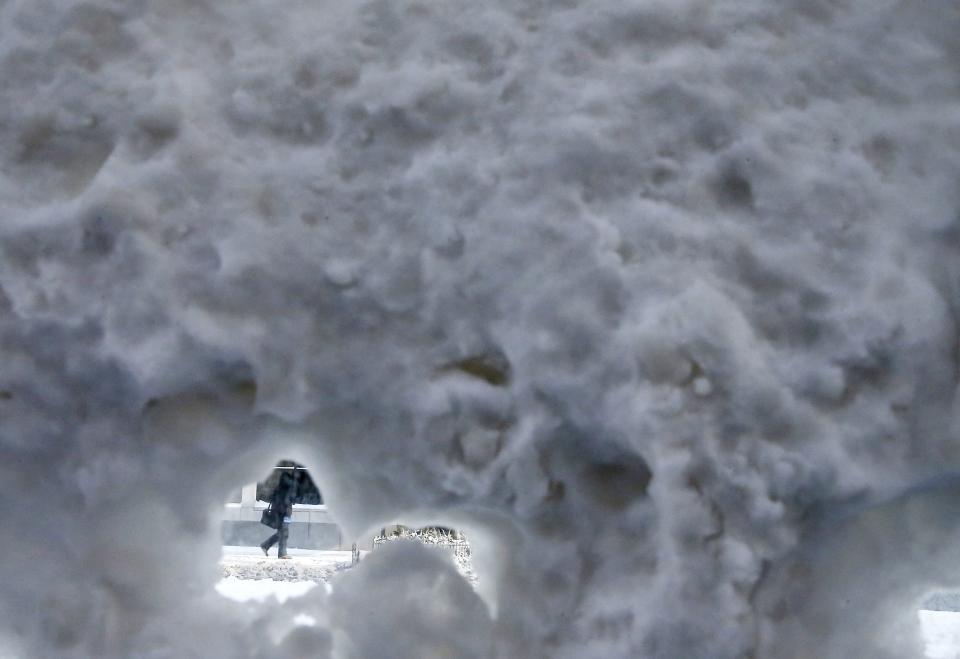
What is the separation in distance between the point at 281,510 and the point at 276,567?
24 centimetres

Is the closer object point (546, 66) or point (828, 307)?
point (828, 307)

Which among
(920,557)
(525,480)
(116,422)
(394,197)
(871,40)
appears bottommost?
(920,557)

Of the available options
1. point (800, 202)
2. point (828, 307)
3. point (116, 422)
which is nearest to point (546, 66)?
point (800, 202)

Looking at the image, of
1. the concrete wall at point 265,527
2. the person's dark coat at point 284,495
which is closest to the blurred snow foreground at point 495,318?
the person's dark coat at point 284,495

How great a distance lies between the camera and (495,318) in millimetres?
1169

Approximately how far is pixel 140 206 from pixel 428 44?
455 millimetres

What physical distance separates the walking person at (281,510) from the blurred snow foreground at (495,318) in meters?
2.44

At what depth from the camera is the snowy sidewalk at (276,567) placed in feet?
11.8

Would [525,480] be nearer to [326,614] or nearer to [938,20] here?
[326,614]

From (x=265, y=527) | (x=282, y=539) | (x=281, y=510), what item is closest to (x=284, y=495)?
(x=281, y=510)

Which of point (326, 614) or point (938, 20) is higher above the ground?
point (938, 20)

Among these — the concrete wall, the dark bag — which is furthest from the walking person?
the concrete wall

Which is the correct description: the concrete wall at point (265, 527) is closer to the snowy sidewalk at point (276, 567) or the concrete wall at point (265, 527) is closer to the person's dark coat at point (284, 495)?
the snowy sidewalk at point (276, 567)

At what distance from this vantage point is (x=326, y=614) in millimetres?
1184
